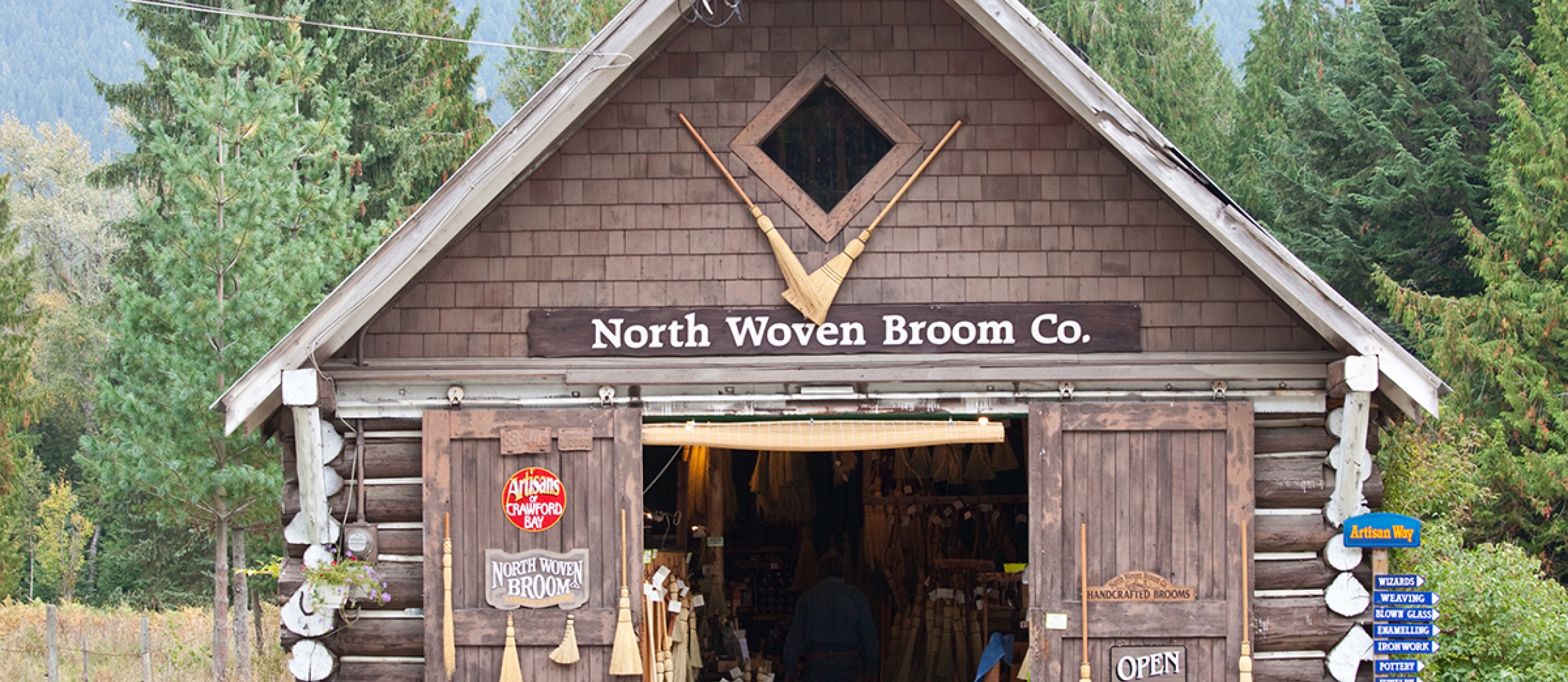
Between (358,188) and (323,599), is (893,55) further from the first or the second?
(358,188)

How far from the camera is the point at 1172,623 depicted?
9.72m

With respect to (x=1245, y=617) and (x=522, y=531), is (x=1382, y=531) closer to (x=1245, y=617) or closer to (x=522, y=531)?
(x=1245, y=617)

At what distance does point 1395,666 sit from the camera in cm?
982

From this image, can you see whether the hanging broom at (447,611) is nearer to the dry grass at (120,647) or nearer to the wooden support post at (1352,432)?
the wooden support post at (1352,432)

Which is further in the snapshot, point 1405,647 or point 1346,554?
point 1346,554

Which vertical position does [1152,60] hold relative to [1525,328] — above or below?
above

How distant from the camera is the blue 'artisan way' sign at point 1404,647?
31.4ft

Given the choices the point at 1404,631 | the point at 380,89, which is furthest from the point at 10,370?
the point at 1404,631

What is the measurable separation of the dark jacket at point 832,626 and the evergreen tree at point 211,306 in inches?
297

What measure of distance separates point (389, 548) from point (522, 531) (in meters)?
0.94

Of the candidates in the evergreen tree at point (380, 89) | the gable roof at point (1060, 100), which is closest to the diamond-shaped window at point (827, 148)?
the gable roof at point (1060, 100)

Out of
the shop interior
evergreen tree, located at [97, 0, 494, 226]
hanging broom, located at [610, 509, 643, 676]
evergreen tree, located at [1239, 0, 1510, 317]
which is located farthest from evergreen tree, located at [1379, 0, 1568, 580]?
evergreen tree, located at [97, 0, 494, 226]

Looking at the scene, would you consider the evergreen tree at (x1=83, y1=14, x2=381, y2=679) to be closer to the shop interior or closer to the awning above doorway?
the shop interior

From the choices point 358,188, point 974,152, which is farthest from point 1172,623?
point 358,188
